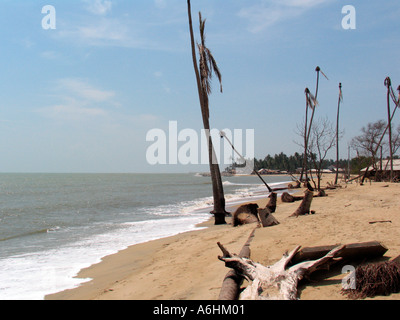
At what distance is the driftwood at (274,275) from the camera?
12.5ft

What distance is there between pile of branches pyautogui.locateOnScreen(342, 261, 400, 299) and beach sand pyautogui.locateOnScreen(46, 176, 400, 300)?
111mm

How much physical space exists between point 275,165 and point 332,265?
170 metres

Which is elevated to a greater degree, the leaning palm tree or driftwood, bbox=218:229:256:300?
the leaning palm tree

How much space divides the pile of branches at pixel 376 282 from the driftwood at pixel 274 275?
52cm

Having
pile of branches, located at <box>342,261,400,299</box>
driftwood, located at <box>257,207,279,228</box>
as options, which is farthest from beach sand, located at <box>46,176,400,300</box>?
driftwood, located at <box>257,207,279,228</box>

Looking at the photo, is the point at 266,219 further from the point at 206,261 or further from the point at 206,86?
the point at 206,86

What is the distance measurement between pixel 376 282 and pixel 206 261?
3.22 meters

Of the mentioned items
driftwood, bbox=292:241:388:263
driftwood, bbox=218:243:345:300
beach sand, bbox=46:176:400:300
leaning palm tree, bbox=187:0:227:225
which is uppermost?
leaning palm tree, bbox=187:0:227:225

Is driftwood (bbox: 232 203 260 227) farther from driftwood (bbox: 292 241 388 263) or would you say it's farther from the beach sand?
driftwood (bbox: 292 241 388 263)

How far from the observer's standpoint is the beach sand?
4535 mm

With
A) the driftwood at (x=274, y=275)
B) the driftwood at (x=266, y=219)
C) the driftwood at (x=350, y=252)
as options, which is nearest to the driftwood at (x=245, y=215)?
the driftwood at (x=266, y=219)

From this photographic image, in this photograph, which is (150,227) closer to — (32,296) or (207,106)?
(207,106)

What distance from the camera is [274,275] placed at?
13.5ft
